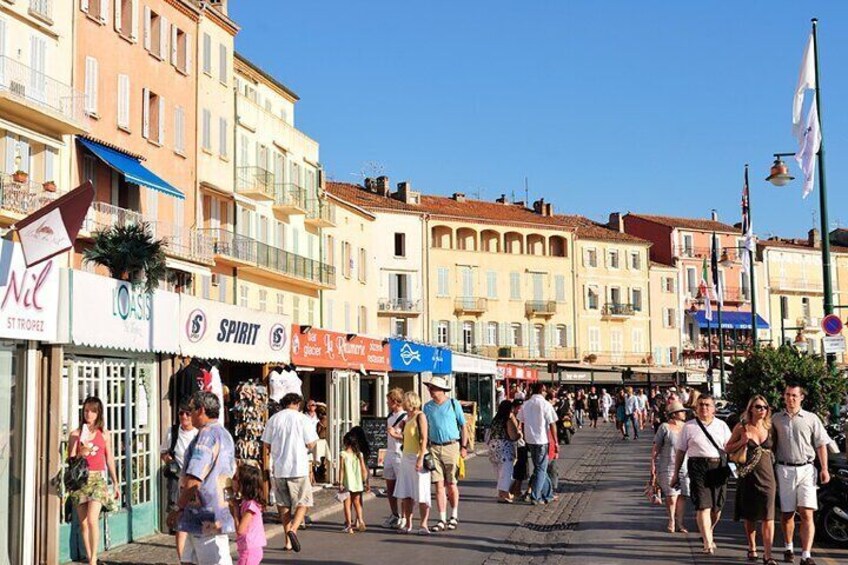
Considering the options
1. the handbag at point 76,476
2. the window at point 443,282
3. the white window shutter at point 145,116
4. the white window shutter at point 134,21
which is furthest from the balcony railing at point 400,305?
the handbag at point 76,476

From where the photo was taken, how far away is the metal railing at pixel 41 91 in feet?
111

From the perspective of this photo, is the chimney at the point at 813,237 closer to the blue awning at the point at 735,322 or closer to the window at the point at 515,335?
the blue awning at the point at 735,322

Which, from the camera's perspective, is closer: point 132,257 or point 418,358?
point 132,257

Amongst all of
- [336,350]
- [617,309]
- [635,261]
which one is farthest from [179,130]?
[635,261]

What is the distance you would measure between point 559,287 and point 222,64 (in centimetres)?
4470

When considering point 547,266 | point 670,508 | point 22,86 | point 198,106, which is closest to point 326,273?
point 198,106

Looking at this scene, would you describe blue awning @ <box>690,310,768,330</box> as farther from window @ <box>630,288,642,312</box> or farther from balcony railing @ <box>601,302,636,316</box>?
balcony railing @ <box>601,302,636,316</box>

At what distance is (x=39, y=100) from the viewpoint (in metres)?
35.0

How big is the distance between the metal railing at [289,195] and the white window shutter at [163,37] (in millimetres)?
10301

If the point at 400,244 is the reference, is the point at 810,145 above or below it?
below

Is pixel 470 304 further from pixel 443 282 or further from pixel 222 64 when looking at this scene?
pixel 222 64

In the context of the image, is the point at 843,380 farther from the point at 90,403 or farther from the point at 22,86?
the point at 22,86

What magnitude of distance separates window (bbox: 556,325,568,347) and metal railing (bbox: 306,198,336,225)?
33.3m

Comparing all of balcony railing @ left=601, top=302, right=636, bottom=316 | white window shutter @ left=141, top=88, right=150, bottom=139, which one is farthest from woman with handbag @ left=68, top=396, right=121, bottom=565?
balcony railing @ left=601, top=302, right=636, bottom=316
